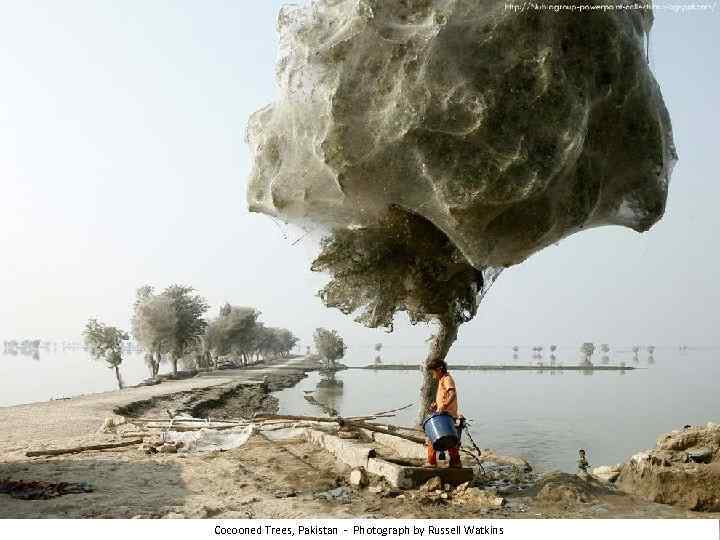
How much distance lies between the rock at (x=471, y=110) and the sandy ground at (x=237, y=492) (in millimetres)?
3430

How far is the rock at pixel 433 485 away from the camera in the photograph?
26.3ft

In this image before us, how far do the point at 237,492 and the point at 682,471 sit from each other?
6.01m

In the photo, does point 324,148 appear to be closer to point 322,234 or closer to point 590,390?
point 322,234

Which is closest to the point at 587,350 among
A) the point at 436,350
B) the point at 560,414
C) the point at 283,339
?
the point at 283,339

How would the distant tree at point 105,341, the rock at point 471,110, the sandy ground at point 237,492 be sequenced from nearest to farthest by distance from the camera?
the rock at point 471,110, the sandy ground at point 237,492, the distant tree at point 105,341

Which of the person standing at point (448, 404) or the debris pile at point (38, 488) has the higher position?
the person standing at point (448, 404)

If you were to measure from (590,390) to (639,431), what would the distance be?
3399 centimetres

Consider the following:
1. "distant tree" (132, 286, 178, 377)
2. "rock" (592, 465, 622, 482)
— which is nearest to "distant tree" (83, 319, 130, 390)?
"distant tree" (132, 286, 178, 377)

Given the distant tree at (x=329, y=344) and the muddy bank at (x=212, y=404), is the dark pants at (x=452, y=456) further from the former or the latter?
the distant tree at (x=329, y=344)

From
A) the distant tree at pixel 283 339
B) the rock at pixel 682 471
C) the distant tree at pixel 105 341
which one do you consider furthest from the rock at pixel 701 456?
the distant tree at pixel 283 339

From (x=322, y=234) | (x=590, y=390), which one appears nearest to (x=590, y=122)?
(x=322, y=234)

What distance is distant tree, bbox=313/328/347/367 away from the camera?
9156 cm

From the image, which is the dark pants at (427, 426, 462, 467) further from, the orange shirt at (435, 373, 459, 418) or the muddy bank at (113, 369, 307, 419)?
the muddy bank at (113, 369, 307, 419)

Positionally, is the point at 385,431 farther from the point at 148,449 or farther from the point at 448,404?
the point at 148,449
